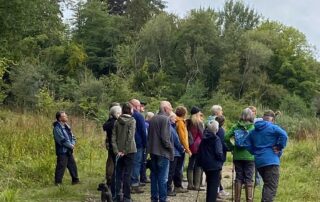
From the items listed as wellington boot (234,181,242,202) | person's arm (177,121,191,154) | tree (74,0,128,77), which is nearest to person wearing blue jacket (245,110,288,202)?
wellington boot (234,181,242,202)

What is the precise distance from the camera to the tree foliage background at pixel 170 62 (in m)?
42.3

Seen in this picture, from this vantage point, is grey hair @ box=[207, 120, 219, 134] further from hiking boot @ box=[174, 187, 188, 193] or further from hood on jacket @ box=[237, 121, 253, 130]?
hiking boot @ box=[174, 187, 188, 193]

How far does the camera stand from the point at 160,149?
9.17m

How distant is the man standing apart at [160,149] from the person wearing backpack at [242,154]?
107 centimetres

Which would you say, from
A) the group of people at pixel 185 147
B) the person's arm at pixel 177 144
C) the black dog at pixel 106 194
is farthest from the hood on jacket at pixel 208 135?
the black dog at pixel 106 194

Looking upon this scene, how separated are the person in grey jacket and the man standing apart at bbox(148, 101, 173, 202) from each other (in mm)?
343

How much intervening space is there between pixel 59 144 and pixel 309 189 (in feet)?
18.2

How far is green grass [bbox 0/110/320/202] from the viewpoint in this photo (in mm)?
10586

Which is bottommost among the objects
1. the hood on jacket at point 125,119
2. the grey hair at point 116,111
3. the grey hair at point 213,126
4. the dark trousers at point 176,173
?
the dark trousers at point 176,173

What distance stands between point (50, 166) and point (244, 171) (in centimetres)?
490

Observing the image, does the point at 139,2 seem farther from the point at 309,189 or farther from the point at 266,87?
the point at 309,189

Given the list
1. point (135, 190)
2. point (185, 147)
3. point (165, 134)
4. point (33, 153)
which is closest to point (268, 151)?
point (165, 134)

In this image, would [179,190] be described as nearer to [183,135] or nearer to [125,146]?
[183,135]

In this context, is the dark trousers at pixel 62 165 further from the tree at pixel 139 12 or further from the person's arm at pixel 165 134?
the tree at pixel 139 12
